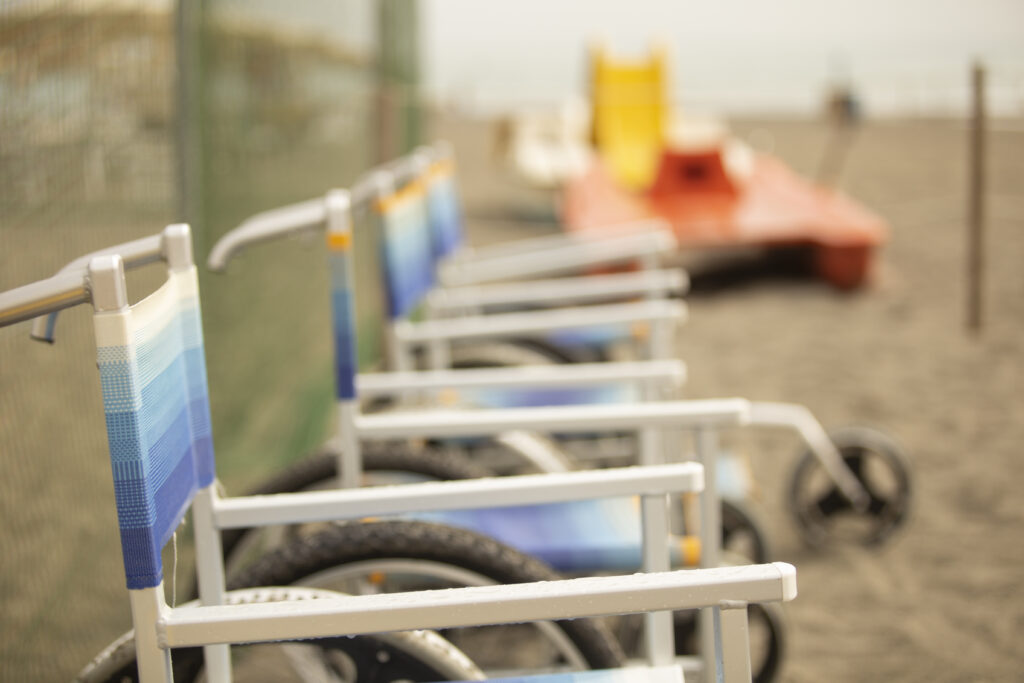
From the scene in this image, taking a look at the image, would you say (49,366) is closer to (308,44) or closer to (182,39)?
(182,39)

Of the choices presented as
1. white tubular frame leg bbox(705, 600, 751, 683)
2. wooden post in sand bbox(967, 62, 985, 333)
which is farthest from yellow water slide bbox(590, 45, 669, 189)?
white tubular frame leg bbox(705, 600, 751, 683)

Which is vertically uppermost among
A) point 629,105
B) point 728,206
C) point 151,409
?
point 629,105

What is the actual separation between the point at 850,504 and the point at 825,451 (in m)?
0.18

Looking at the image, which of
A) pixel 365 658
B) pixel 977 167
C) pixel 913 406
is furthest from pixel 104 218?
pixel 977 167

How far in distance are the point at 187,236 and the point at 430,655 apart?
604 millimetres

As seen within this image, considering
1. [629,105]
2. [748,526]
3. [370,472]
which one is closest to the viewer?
[370,472]

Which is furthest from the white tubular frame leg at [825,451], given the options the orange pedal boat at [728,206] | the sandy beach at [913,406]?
the orange pedal boat at [728,206]

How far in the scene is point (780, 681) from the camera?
2156 mm

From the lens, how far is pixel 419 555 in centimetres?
136

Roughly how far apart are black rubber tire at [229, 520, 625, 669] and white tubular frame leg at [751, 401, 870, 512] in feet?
4.41

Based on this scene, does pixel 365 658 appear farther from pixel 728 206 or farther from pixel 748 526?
pixel 728 206

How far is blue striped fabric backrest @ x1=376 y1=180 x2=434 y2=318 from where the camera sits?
7.78 ft

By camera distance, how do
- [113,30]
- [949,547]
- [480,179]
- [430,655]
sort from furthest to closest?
[480,179] < [949,547] < [113,30] < [430,655]

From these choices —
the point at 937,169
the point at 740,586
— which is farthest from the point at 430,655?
the point at 937,169
